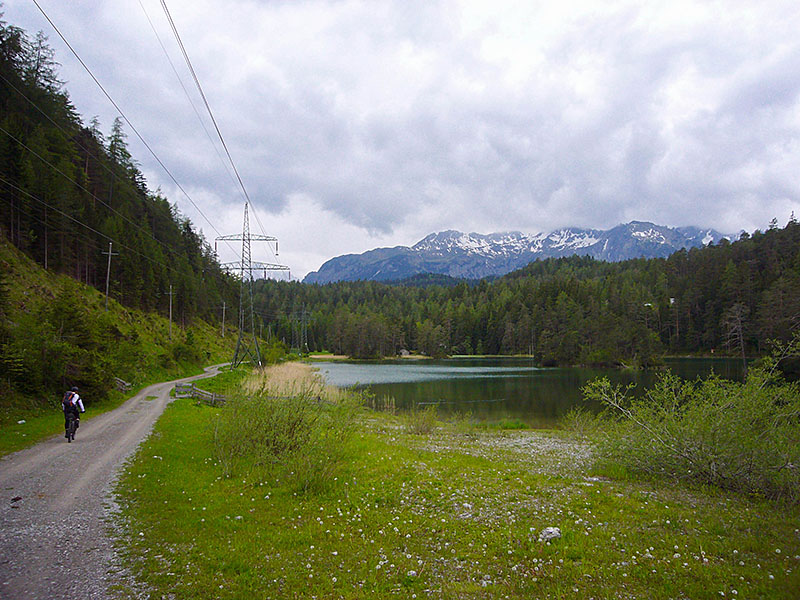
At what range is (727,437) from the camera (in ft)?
35.8

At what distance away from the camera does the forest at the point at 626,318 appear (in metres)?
89.8

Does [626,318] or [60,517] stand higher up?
[626,318]

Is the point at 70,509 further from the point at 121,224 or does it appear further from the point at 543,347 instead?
the point at 543,347

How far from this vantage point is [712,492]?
1100cm

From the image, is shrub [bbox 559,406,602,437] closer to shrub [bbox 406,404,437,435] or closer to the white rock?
shrub [bbox 406,404,437,435]

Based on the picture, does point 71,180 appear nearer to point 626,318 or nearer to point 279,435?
point 279,435

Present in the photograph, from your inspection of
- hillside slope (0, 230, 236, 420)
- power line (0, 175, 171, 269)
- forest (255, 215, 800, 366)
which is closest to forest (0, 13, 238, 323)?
power line (0, 175, 171, 269)

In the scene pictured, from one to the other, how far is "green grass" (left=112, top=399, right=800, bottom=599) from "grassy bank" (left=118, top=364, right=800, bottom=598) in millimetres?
31

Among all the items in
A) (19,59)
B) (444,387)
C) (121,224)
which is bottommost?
(444,387)

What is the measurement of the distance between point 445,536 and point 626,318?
107m

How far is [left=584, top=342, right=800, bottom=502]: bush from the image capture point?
10094 millimetres

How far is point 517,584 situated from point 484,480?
22.2 feet

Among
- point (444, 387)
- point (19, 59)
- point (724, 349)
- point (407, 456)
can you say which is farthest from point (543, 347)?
point (19, 59)

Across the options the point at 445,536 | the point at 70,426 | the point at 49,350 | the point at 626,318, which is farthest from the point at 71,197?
the point at 626,318
